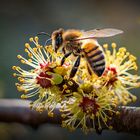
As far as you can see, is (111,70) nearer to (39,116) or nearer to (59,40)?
(59,40)

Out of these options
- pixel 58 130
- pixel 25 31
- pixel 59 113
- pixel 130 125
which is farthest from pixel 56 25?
pixel 130 125

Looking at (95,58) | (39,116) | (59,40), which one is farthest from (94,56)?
(39,116)

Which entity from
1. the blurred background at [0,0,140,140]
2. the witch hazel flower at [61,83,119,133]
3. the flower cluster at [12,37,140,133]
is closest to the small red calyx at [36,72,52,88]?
the flower cluster at [12,37,140,133]

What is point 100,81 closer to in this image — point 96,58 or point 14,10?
point 96,58

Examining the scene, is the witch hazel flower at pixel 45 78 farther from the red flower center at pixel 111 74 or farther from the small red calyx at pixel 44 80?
the red flower center at pixel 111 74

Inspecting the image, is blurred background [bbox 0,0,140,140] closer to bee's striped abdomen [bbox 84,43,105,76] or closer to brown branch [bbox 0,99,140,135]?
brown branch [bbox 0,99,140,135]

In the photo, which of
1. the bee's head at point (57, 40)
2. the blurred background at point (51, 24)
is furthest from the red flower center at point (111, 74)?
the blurred background at point (51, 24)
